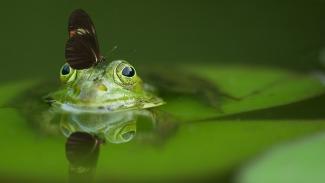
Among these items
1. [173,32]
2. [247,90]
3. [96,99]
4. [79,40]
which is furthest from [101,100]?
[173,32]

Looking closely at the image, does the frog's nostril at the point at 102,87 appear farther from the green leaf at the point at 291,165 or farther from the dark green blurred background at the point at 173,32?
the dark green blurred background at the point at 173,32

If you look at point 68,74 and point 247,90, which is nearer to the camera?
point 68,74

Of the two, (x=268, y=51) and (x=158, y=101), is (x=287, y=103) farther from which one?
(x=268, y=51)

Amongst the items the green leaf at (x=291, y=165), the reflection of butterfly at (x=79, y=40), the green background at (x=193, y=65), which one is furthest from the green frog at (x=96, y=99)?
the green leaf at (x=291, y=165)

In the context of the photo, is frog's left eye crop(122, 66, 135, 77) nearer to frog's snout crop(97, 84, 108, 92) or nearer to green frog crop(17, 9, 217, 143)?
green frog crop(17, 9, 217, 143)

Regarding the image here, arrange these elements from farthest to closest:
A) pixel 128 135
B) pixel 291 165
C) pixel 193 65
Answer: pixel 193 65, pixel 128 135, pixel 291 165

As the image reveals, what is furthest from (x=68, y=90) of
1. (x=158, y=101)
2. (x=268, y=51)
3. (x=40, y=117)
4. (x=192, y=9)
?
(x=192, y=9)

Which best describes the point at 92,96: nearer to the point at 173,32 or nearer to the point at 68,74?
the point at 68,74
